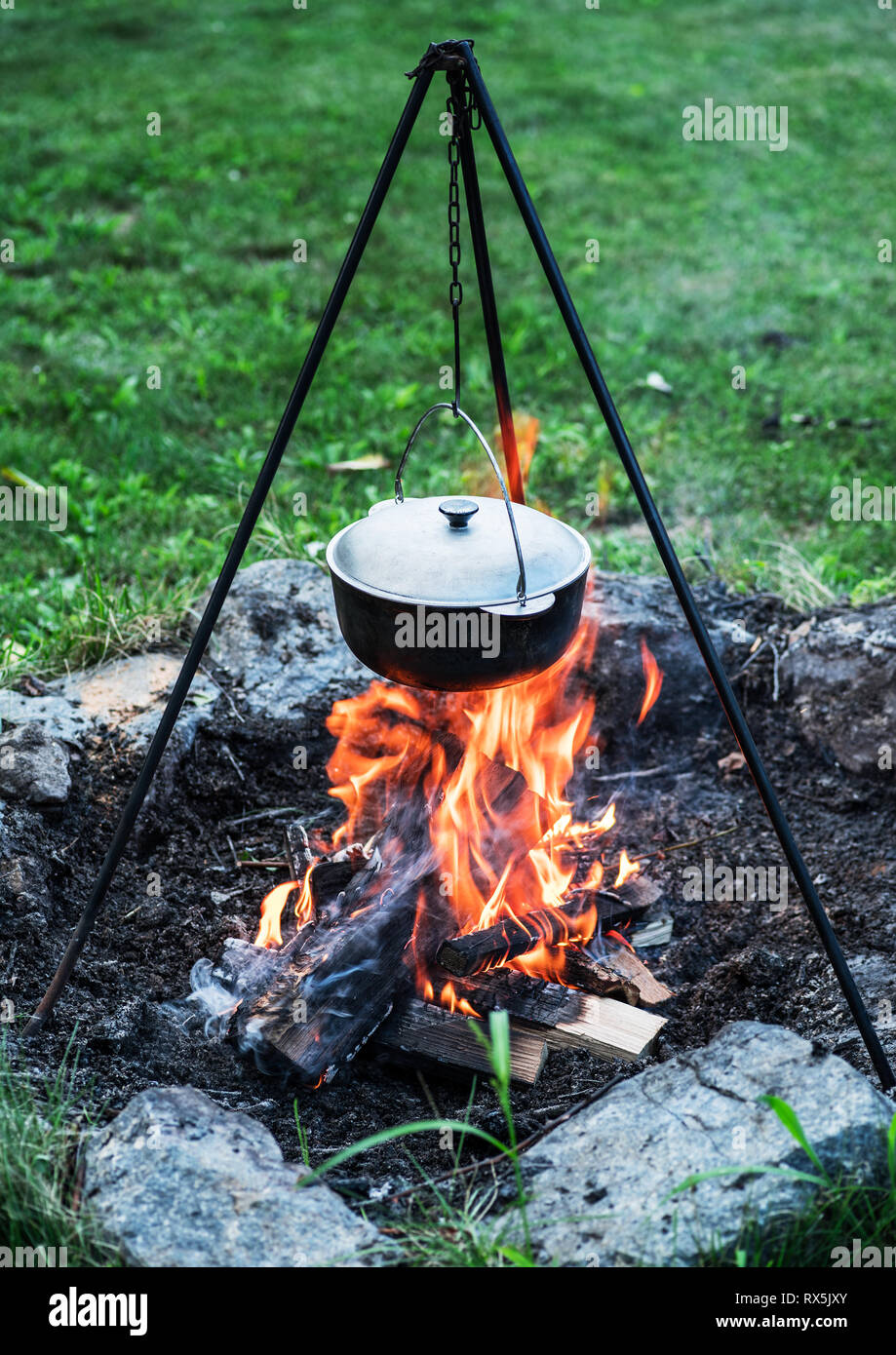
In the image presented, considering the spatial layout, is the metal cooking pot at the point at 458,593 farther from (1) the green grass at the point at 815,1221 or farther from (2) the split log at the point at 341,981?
(1) the green grass at the point at 815,1221

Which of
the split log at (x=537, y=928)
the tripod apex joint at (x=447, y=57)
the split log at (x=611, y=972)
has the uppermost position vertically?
the tripod apex joint at (x=447, y=57)

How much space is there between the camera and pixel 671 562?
268 centimetres

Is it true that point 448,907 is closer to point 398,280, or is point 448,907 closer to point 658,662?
point 658,662

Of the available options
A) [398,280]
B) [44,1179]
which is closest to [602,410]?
[44,1179]

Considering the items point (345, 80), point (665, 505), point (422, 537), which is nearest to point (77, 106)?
point (345, 80)

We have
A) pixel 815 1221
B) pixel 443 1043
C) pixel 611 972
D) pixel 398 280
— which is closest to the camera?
pixel 815 1221

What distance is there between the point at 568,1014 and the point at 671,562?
1167mm

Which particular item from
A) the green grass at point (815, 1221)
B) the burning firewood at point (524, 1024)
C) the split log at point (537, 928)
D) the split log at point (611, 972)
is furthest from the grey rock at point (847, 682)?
the green grass at point (815, 1221)

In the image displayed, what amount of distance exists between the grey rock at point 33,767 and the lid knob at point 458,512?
145 cm

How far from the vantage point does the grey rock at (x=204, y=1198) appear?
6.76 ft

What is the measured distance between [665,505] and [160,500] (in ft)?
8.04

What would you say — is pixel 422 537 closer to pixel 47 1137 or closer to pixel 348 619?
pixel 348 619

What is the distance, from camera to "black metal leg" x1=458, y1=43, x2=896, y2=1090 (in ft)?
8.36

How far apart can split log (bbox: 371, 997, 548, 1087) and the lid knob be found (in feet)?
3.95
